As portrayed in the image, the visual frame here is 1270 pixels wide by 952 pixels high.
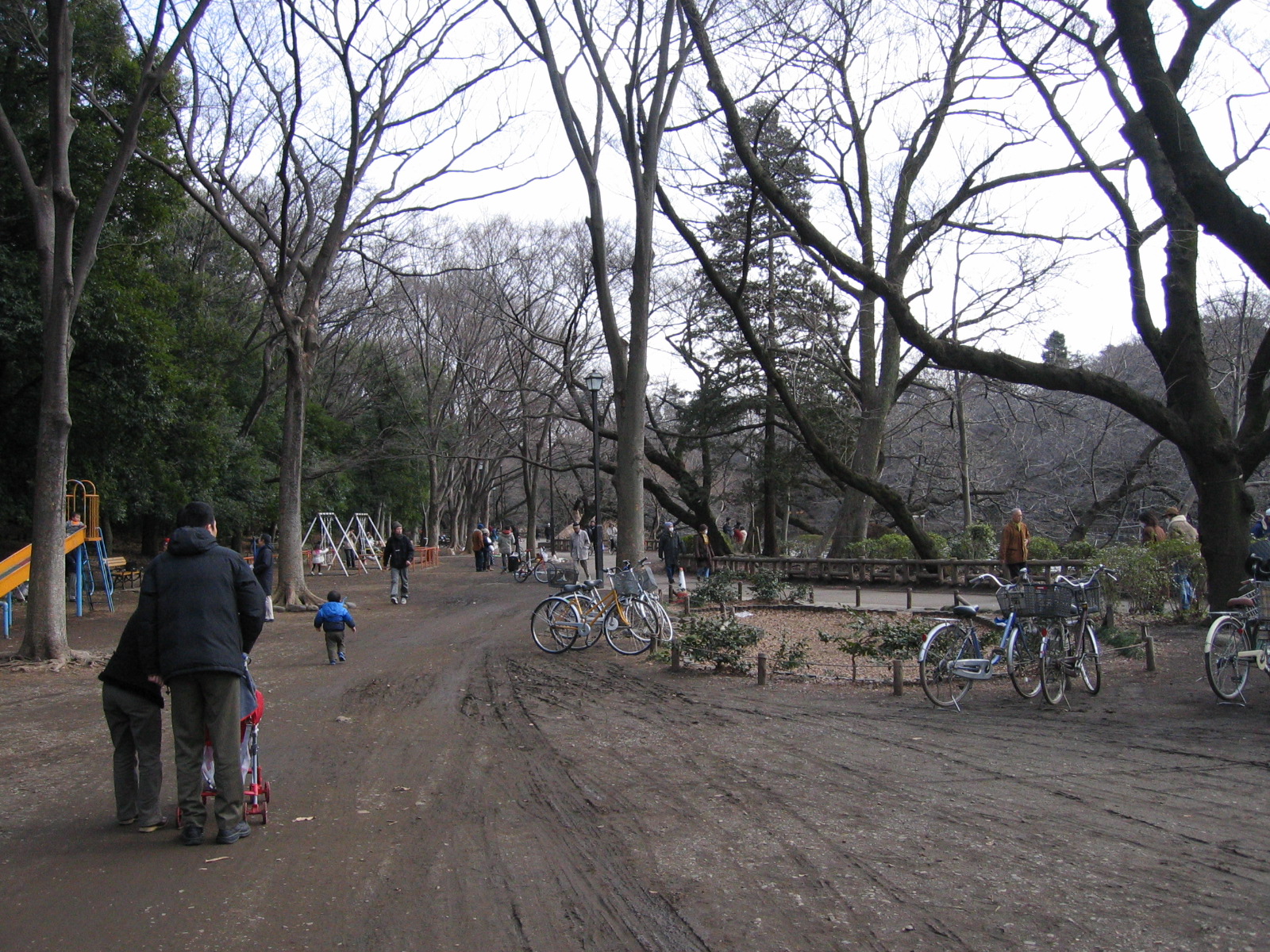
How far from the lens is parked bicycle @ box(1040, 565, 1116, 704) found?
7.99 metres

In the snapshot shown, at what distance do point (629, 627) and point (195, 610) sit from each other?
772cm

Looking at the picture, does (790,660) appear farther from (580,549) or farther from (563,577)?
(580,549)

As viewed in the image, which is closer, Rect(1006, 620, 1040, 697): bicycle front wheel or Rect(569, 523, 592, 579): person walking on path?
Rect(1006, 620, 1040, 697): bicycle front wheel

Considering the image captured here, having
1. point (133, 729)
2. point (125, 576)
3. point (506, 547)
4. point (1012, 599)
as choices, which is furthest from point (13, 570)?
point (506, 547)

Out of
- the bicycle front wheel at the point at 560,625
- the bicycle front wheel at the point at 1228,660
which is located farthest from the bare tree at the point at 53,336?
the bicycle front wheel at the point at 1228,660

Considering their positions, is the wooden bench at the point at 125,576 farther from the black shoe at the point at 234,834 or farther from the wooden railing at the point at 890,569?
the black shoe at the point at 234,834

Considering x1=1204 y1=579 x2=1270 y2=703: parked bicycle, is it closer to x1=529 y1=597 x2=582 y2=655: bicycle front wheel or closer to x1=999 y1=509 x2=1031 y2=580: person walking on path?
x1=529 y1=597 x2=582 y2=655: bicycle front wheel

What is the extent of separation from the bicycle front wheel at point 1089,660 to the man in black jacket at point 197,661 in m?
6.77

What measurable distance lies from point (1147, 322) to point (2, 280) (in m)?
17.2

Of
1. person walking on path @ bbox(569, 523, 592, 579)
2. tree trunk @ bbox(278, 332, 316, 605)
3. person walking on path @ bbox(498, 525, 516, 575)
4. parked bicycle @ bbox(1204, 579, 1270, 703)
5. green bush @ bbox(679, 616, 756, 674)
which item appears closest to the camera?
parked bicycle @ bbox(1204, 579, 1270, 703)

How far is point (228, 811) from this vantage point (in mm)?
4738

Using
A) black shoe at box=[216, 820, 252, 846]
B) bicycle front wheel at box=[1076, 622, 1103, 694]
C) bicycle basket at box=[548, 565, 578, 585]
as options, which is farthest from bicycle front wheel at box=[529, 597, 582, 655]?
black shoe at box=[216, 820, 252, 846]

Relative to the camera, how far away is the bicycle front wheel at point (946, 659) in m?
8.21

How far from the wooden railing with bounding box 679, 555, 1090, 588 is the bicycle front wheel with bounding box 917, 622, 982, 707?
11.1 m
